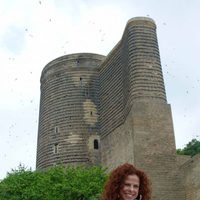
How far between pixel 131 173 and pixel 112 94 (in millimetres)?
29083

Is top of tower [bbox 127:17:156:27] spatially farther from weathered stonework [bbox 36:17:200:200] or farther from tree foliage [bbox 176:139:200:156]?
tree foliage [bbox 176:139:200:156]

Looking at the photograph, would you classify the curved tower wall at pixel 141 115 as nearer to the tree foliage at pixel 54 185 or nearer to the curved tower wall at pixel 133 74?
the curved tower wall at pixel 133 74

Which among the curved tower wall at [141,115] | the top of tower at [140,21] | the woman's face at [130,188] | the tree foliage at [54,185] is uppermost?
the top of tower at [140,21]

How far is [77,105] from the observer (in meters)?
34.5

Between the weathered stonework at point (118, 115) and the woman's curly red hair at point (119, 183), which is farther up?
the weathered stonework at point (118, 115)

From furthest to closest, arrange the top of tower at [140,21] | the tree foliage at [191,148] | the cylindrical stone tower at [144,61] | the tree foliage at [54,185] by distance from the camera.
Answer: the tree foliage at [191,148]
the top of tower at [140,21]
the cylindrical stone tower at [144,61]
the tree foliage at [54,185]

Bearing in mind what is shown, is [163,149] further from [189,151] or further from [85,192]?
[189,151]

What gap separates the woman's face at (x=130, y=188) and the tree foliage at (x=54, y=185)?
55.1ft

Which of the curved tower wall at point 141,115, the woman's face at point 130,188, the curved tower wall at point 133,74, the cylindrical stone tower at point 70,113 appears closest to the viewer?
the woman's face at point 130,188

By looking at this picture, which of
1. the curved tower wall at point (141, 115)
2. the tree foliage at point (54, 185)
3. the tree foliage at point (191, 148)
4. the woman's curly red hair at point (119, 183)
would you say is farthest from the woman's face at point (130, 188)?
the tree foliage at point (191, 148)

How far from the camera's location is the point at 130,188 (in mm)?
A: 2908

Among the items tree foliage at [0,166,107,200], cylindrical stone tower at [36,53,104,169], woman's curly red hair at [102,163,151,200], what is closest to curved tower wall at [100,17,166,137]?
cylindrical stone tower at [36,53,104,169]

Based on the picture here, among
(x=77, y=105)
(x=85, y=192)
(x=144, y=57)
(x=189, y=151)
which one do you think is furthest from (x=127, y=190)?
(x=189, y=151)

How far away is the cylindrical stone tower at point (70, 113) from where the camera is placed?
33.2 metres
